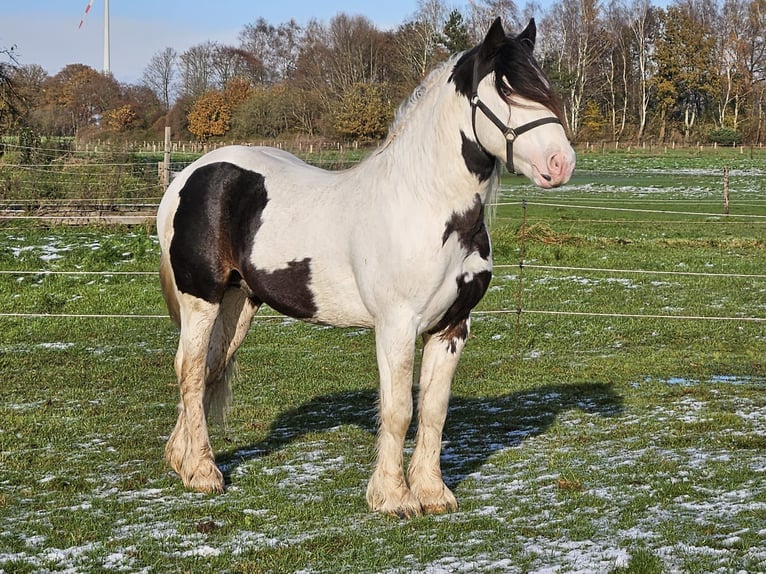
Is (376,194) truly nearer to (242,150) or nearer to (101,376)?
(242,150)

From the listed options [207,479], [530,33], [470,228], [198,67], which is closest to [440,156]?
[470,228]

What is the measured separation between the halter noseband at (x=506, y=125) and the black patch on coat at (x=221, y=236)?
4.96ft

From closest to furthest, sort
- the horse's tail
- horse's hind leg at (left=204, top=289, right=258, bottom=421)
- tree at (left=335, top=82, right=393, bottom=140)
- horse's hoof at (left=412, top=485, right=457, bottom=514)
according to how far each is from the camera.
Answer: horse's hoof at (left=412, top=485, right=457, bottom=514) → the horse's tail → horse's hind leg at (left=204, top=289, right=258, bottom=421) → tree at (left=335, top=82, right=393, bottom=140)

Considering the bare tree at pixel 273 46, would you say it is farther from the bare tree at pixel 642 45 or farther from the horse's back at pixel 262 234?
the horse's back at pixel 262 234

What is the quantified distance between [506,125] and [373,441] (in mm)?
2868

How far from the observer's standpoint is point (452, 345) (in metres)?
4.65

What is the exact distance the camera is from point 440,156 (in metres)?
4.34

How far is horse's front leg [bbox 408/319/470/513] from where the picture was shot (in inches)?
182

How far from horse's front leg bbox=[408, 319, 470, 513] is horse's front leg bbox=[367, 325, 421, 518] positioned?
0.15 m

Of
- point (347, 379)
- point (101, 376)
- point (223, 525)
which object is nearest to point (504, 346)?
point (347, 379)

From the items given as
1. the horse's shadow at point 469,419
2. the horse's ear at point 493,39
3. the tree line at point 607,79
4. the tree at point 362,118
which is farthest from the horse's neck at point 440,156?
the tree line at point 607,79

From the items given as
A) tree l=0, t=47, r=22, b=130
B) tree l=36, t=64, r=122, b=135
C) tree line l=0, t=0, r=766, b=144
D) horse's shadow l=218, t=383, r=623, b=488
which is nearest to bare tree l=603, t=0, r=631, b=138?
tree line l=0, t=0, r=766, b=144

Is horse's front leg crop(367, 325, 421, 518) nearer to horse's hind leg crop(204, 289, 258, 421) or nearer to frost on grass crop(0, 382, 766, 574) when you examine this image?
frost on grass crop(0, 382, 766, 574)

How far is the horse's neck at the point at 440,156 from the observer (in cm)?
430
